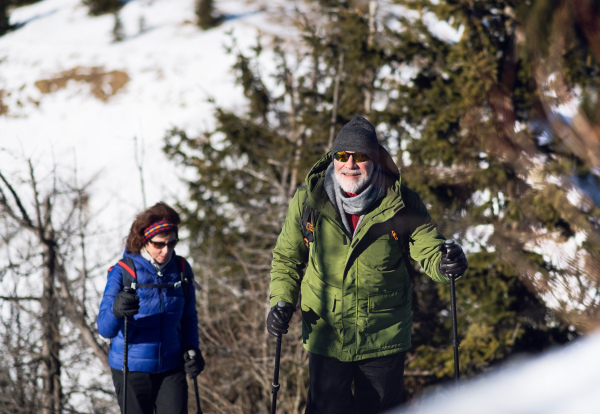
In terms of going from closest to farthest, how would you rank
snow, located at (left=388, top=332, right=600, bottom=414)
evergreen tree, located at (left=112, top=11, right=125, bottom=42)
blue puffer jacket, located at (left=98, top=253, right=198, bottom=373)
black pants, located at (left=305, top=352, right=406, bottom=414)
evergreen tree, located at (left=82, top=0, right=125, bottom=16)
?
snow, located at (left=388, top=332, right=600, bottom=414) → black pants, located at (left=305, top=352, right=406, bottom=414) → blue puffer jacket, located at (left=98, top=253, right=198, bottom=373) → evergreen tree, located at (left=112, top=11, right=125, bottom=42) → evergreen tree, located at (left=82, top=0, right=125, bottom=16)

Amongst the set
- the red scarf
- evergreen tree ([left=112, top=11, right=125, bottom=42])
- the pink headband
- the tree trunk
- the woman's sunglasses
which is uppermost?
evergreen tree ([left=112, top=11, right=125, bottom=42])

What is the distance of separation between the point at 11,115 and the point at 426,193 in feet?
63.9

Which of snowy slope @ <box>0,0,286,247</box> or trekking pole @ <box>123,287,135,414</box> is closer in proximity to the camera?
trekking pole @ <box>123,287,135,414</box>

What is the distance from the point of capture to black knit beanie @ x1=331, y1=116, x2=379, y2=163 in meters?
2.89

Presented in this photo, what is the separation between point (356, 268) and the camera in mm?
2893

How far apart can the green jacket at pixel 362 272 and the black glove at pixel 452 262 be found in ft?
0.32

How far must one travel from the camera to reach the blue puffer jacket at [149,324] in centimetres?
342

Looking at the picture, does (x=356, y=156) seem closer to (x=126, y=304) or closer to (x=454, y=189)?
(x=126, y=304)

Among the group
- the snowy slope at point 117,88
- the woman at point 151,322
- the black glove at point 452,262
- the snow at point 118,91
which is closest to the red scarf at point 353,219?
the black glove at point 452,262

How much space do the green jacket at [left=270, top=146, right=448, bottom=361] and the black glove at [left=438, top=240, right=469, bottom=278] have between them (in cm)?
10

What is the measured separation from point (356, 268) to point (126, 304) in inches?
52.1

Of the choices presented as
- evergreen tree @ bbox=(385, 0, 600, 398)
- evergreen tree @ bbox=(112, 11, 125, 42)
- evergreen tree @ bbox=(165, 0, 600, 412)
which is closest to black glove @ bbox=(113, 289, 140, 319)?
evergreen tree @ bbox=(165, 0, 600, 412)

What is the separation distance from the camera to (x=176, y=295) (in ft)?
11.7

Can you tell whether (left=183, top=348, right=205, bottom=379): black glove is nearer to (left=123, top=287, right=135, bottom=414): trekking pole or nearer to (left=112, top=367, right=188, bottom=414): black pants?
(left=112, top=367, right=188, bottom=414): black pants
